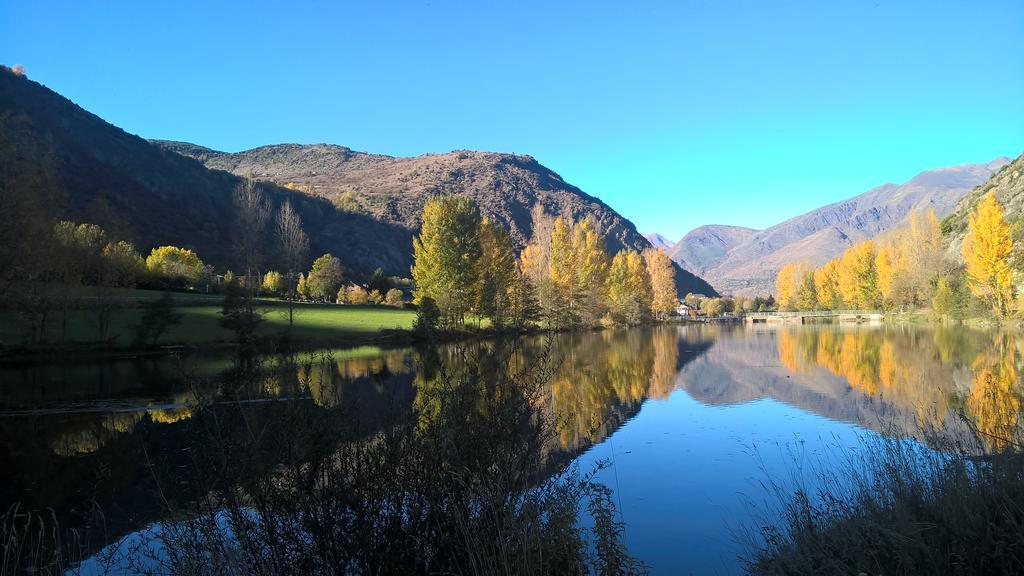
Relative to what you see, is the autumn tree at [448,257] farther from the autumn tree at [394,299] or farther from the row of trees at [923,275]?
the row of trees at [923,275]

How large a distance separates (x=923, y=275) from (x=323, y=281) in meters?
69.7

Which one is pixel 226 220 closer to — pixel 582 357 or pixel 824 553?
pixel 582 357

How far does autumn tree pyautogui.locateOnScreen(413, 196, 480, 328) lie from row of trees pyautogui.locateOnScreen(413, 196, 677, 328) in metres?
0.08

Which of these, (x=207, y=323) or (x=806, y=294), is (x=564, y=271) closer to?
(x=207, y=323)

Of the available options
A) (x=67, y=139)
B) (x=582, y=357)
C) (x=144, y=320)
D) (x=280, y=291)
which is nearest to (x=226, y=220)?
(x=67, y=139)

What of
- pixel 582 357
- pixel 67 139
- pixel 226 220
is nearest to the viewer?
pixel 582 357

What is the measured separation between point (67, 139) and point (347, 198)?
201 ft

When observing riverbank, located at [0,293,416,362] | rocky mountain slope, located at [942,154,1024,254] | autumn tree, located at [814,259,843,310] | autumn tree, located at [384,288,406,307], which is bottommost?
riverbank, located at [0,293,416,362]

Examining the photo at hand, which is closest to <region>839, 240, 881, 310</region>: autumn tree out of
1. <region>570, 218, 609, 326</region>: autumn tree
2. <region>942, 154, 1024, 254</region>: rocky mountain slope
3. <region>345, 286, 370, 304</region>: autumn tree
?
<region>942, 154, 1024, 254</region>: rocky mountain slope

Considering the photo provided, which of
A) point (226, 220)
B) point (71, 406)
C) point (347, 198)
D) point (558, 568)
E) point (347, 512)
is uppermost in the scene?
point (347, 198)

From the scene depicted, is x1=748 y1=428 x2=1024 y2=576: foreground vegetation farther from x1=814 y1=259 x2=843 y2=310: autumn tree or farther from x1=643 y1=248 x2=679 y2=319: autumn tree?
x1=814 y1=259 x2=843 y2=310: autumn tree

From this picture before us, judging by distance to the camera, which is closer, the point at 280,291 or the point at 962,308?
the point at 962,308

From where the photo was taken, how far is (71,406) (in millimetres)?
16547

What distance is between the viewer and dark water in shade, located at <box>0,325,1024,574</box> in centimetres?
720
